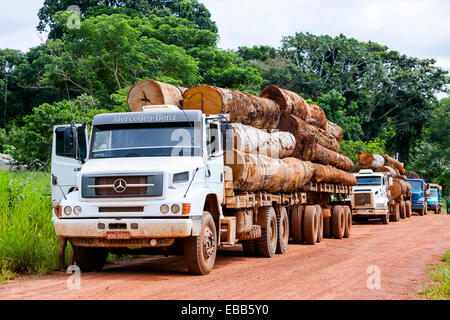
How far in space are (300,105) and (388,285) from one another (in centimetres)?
831

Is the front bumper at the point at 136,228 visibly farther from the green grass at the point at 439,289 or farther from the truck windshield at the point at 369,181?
the truck windshield at the point at 369,181

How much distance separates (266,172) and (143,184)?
4.19 m

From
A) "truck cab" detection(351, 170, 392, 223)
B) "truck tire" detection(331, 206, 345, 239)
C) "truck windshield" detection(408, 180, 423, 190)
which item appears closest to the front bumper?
"truck tire" detection(331, 206, 345, 239)

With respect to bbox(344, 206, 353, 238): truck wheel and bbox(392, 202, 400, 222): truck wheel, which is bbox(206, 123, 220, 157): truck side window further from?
bbox(392, 202, 400, 222): truck wheel

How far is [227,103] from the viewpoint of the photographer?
36.7 feet

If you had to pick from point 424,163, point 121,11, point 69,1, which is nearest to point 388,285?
point 121,11

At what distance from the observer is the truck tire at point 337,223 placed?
19.3 metres

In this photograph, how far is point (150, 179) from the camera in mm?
8508

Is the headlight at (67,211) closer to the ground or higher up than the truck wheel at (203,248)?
higher up

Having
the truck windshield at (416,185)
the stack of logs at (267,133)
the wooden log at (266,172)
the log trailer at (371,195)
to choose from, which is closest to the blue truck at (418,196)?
the truck windshield at (416,185)

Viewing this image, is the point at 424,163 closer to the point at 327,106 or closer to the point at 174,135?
the point at 327,106

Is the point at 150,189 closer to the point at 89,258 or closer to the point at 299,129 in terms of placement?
the point at 89,258

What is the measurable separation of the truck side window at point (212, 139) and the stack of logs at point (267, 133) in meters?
0.73

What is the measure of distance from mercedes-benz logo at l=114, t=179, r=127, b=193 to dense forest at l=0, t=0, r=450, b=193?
566 inches
